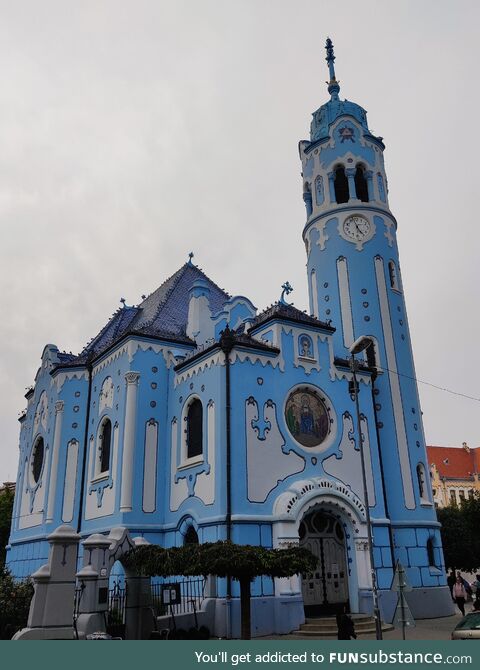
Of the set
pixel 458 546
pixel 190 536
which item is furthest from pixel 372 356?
pixel 458 546

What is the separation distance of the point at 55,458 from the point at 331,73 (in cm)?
2882

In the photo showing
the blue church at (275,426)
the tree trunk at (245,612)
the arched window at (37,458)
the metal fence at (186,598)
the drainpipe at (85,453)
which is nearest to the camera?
the tree trunk at (245,612)

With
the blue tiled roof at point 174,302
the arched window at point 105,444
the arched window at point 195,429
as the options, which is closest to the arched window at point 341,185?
the blue tiled roof at point 174,302

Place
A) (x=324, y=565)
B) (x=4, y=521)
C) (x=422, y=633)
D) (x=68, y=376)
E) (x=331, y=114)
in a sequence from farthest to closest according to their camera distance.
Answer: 1. (x=4, y=521)
2. (x=331, y=114)
3. (x=68, y=376)
4. (x=324, y=565)
5. (x=422, y=633)

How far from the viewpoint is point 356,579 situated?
74.2ft

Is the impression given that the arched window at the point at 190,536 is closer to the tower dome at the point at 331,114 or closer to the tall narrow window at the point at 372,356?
the tall narrow window at the point at 372,356

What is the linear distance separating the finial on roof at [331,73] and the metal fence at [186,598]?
2892 cm

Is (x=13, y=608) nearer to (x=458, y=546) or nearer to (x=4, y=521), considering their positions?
(x=4, y=521)

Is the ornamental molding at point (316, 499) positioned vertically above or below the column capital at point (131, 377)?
below

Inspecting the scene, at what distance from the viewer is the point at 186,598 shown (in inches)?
839

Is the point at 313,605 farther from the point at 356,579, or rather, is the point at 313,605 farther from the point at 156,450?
the point at 156,450

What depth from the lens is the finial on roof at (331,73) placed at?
37.8 meters

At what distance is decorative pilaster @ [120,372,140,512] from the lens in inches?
953

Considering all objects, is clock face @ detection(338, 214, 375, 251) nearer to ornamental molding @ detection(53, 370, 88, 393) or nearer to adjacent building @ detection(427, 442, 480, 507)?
ornamental molding @ detection(53, 370, 88, 393)
